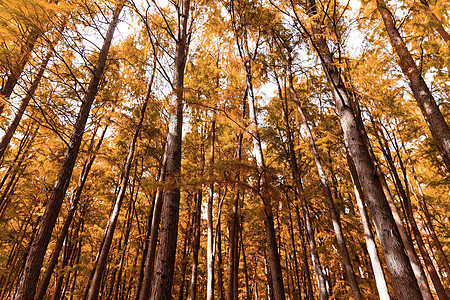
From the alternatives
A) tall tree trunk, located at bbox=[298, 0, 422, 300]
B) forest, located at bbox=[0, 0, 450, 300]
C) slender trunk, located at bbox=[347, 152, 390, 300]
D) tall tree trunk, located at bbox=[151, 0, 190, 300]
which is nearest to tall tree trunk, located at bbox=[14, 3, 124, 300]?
forest, located at bbox=[0, 0, 450, 300]

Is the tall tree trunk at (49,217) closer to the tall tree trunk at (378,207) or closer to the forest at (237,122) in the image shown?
the forest at (237,122)

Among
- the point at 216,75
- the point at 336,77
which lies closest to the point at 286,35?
the point at 216,75

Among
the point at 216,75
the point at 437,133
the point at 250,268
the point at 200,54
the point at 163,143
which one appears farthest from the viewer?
the point at 250,268

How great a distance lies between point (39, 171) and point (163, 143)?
4.34 m

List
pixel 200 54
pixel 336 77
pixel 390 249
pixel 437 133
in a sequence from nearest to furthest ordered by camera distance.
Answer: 1. pixel 390 249
2. pixel 336 77
3. pixel 437 133
4. pixel 200 54

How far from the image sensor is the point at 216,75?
7582 millimetres

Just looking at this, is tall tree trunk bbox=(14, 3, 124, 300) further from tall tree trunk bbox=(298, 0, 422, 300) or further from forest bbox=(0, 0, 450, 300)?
tall tree trunk bbox=(298, 0, 422, 300)

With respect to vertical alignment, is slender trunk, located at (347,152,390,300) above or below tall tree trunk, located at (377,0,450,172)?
below

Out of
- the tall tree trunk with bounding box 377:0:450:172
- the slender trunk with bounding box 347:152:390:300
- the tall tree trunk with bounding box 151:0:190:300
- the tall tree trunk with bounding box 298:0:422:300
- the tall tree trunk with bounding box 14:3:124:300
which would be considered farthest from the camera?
the tall tree trunk with bounding box 377:0:450:172

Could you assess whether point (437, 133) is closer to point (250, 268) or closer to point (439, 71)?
point (439, 71)

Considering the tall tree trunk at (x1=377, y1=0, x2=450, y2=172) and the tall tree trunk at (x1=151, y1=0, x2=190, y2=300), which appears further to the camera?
the tall tree trunk at (x1=377, y1=0, x2=450, y2=172)

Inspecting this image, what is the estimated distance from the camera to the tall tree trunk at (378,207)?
2.18m

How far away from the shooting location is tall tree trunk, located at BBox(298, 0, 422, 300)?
2.18m

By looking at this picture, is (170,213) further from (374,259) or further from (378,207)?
(374,259)
